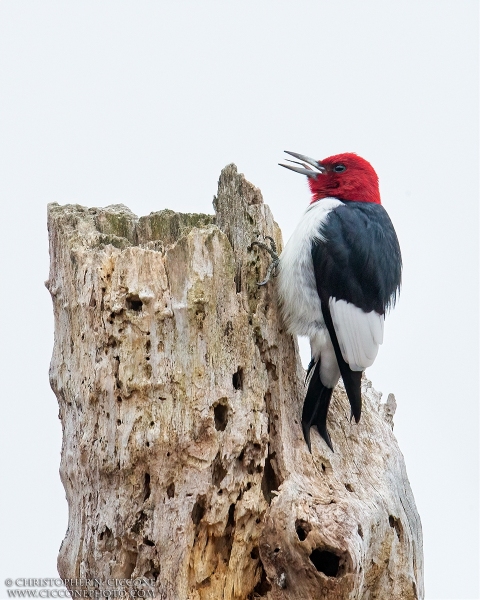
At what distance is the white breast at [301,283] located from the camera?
13.8 ft

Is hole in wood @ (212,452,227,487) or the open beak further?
the open beak

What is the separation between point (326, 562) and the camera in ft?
11.7

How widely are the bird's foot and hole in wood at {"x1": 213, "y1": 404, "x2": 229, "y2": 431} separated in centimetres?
67

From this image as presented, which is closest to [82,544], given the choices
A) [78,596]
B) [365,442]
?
[78,596]

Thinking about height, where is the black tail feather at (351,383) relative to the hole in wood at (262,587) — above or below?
above

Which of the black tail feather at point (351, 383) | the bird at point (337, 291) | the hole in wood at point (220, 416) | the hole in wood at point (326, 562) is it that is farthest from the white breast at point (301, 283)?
the hole in wood at point (326, 562)

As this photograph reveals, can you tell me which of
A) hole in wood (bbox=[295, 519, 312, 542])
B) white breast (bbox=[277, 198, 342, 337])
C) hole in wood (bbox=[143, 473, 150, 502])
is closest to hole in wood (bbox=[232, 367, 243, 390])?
white breast (bbox=[277, 198, 342, 337])

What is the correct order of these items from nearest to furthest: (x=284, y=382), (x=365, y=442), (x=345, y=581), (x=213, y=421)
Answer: (x=345, y=581), (x=213, y=421), (x=284, y=382), (x=365, y=442)

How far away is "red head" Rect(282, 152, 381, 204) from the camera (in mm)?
4848

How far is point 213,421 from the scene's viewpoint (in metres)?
3.71

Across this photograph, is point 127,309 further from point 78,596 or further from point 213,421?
point 78,596

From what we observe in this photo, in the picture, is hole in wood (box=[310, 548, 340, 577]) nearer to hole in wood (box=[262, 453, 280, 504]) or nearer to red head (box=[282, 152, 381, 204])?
hole in wood (box=[262, 453, 280, 504])

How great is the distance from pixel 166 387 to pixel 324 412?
0.85 meters

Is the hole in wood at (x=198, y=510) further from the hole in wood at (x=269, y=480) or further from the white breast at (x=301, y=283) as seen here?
the white breast at (x=301, y=283)
